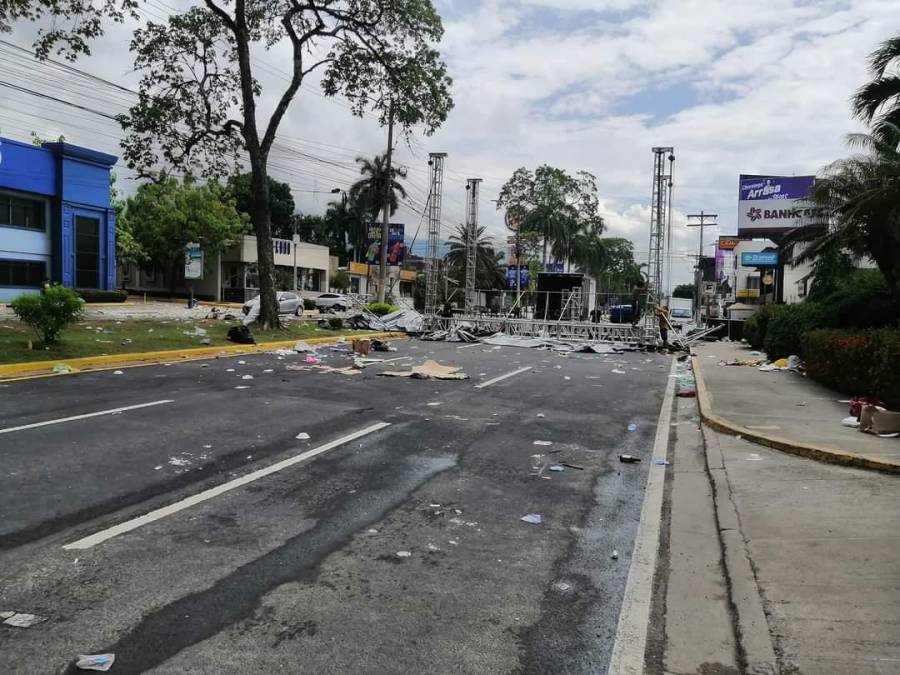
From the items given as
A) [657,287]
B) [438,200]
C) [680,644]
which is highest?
[438,200]

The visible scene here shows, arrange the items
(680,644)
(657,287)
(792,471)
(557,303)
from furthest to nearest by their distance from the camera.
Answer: (557,303) < (657,287) < (792,471) < (680,644)

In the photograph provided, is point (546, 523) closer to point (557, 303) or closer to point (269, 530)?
point (269, 530)

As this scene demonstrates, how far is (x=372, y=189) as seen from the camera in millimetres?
56062

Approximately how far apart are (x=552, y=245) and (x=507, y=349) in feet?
107

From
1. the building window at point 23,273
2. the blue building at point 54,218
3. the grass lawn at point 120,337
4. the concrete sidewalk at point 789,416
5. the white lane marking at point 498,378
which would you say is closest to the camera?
the concrete sidewalk at point 789,416

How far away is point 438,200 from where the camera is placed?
31625 mm

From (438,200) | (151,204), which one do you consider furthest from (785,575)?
(151,204)

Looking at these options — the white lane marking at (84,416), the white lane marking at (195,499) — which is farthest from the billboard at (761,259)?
the white lane marking at (195,499)

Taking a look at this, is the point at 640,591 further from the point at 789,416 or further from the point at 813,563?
the point at 789,416

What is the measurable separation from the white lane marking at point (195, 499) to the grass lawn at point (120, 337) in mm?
9267

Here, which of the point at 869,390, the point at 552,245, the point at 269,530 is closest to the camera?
the point at 269,530

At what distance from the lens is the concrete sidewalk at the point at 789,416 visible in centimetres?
704

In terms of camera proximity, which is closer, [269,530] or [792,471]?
[269,530]

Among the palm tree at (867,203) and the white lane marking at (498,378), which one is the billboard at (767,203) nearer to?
the palm tree at (867,203)
